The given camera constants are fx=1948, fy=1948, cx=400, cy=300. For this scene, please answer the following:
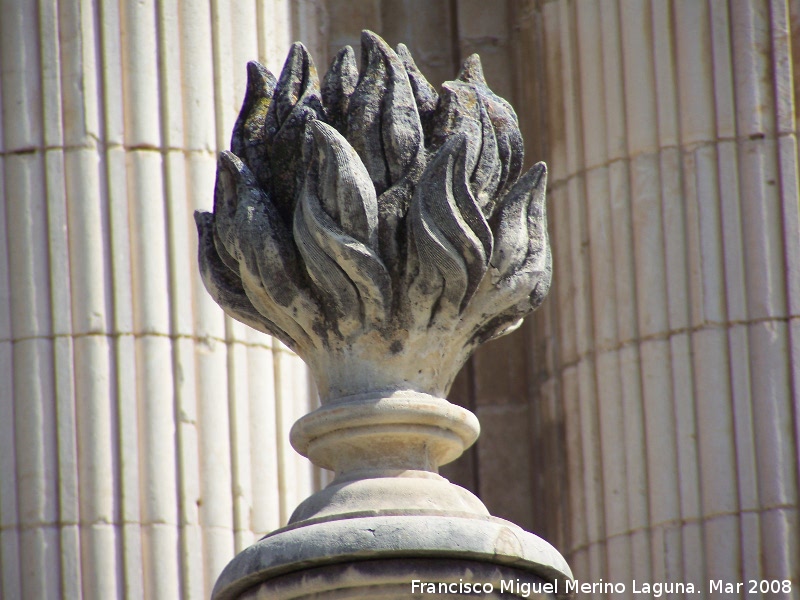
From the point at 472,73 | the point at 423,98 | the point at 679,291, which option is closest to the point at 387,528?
the point at 423,98

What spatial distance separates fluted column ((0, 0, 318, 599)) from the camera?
885 cm

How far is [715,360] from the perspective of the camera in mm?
9008

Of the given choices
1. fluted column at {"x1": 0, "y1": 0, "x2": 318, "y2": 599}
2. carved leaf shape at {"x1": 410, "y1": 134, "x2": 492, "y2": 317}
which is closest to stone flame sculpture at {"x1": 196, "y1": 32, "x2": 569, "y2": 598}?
carved leaf shape at {"x1": 410, "y1": 134, "x2": 492, "y2": 317}

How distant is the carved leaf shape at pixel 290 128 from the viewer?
5.48m

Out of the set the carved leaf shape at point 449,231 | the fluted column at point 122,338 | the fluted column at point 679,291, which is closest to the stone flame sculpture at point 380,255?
the carved leaf shape at point 449,231

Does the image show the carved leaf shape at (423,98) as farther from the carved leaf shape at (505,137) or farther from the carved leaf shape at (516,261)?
the carved leaf shape at (516,261)

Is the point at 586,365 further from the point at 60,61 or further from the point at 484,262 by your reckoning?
the point at 484,262

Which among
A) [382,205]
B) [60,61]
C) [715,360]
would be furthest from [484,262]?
[60,61]

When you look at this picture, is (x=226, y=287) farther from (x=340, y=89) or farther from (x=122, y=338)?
(x=122, y=338)

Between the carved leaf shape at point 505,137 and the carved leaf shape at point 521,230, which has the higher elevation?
the carved leaf shape at point 505,137

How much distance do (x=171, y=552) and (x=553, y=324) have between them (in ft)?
7.38

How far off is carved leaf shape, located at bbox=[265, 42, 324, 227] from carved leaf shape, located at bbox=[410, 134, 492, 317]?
0.39 meters

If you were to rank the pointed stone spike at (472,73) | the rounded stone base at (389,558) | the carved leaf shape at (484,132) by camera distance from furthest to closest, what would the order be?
1. the pointed stone spike at (472,73)
2. the carved leaf shape at (484,132)
3. the rounded stone base at (389,558)

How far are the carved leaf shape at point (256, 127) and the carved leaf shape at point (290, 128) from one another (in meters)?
0.03
